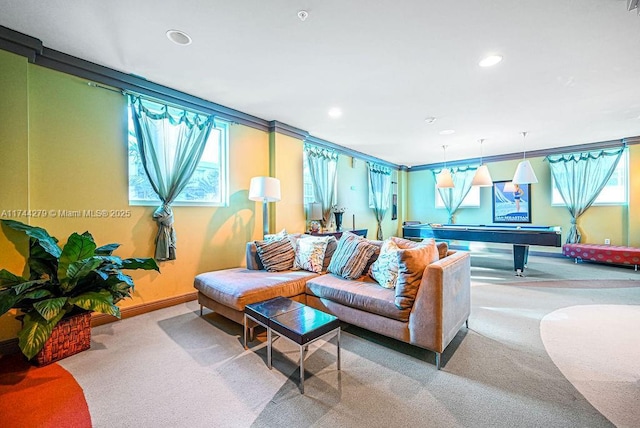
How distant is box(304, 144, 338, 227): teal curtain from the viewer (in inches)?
208

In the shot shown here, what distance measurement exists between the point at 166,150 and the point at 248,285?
200 centimetres

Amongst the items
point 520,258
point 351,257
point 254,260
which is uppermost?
point 351,257

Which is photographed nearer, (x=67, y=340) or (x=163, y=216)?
(x=67, y=340)

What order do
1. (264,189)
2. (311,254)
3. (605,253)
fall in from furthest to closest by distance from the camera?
(605,253) → (264,189) → (311,254)

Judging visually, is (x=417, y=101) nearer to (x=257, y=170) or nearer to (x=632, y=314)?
(x=257, y=170)

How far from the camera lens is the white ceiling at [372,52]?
2037 mm

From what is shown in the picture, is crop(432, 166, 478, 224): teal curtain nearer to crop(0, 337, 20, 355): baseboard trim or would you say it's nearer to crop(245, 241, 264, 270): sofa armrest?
crop(245, 241, 264, 270): sofa armrest


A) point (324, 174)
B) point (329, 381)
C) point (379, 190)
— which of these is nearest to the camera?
point (329, 381)

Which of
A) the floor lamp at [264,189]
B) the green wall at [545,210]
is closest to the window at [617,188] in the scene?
the green wall at [545,210]

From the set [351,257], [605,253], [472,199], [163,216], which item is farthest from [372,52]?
[472,199]

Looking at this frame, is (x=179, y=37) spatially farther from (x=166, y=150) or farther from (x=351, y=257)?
(x=351, y=257)

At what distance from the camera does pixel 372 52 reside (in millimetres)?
2561

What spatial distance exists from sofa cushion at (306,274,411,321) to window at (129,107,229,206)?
6.52ft

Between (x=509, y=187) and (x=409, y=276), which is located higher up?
(x=509, y=187)
